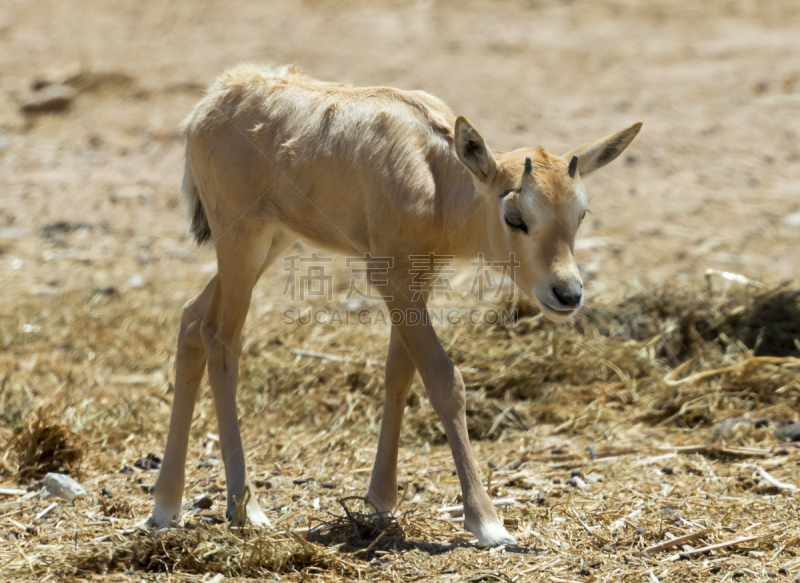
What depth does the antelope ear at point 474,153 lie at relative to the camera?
4.88 metres

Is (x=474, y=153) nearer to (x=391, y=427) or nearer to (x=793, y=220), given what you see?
(x=391, y=427)

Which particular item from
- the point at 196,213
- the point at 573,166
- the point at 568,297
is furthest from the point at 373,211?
the point at 196,213

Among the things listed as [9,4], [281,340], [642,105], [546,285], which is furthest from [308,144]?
[9,4]

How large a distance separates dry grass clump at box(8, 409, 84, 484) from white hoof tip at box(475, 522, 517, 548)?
9.99 feet

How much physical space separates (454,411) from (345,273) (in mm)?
5703

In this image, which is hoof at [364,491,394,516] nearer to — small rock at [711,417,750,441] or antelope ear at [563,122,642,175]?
antelope ear at [563,122,642,175]

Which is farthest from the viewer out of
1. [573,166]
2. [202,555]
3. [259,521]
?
[259,521]

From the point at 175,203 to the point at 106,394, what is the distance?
5651mm

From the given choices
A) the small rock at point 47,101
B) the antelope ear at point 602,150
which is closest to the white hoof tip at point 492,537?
the antelope ear at point 602,150

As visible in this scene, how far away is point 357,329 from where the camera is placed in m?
8.62

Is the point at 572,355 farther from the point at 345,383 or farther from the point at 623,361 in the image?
the point at 345,383

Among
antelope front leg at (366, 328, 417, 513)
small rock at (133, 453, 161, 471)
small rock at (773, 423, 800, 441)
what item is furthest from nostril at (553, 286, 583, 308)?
small rock at (133, 453, 161, 471)

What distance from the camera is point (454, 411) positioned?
4988 mm

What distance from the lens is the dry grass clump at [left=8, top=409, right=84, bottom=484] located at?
6.15 m
